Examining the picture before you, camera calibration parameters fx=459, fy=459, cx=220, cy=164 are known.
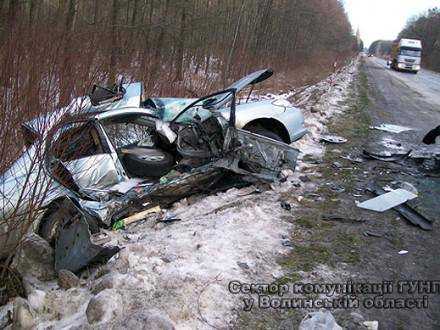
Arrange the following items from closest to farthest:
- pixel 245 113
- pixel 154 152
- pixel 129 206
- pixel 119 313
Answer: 1. pixel 119 313
2. pixel 129 206
3. pixel 154 152
4. pixel 245 113

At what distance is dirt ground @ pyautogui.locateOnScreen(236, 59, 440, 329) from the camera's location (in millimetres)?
3602

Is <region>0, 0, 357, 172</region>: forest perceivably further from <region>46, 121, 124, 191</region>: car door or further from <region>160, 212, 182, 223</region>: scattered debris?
<region>160, 212, 182, 223</region>: scattered debris

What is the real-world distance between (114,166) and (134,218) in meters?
0.64

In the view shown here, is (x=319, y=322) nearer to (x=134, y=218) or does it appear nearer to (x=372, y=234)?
(x=372, y=234)

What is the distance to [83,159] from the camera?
4957 mm

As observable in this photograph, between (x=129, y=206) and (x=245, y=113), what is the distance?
7.95 feet

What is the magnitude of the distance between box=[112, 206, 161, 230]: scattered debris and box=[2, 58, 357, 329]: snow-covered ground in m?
0.08

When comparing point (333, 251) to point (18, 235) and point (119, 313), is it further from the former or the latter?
point (18, 235)

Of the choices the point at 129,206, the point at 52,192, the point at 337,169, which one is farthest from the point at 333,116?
the point at 52,192

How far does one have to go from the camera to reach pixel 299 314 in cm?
358

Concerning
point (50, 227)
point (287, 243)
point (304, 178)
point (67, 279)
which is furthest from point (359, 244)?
point (50, 227)

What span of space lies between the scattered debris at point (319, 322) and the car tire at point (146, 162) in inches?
110

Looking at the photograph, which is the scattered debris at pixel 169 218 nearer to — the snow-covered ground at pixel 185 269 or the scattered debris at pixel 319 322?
the snow-covered ground at pixel 185 269

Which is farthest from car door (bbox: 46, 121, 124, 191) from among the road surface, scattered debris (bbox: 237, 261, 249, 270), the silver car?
the road surface
